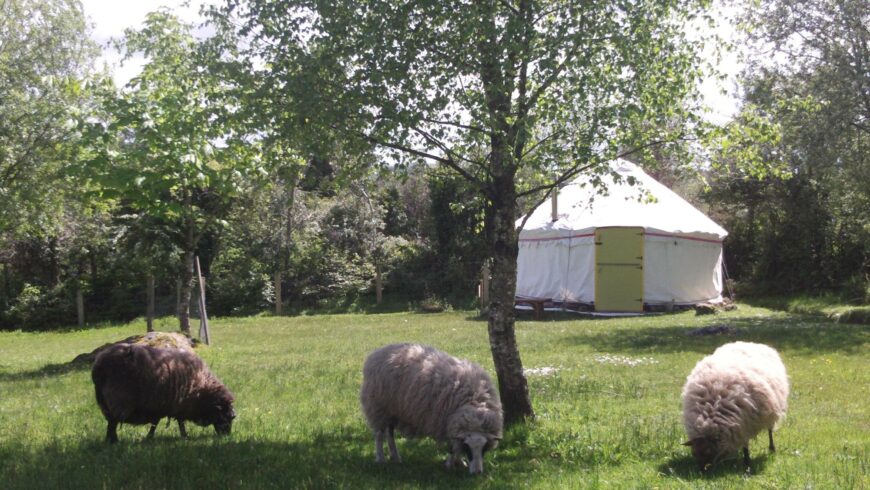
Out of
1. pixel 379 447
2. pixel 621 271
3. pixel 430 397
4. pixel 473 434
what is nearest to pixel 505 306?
pixel 430 397

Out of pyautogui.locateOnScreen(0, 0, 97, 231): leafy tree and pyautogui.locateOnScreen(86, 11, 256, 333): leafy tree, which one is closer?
pyautogui.locateOnScreen(86, 11, 256, 333): leafy tree

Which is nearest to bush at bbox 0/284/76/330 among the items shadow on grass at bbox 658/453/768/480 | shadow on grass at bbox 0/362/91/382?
shadow on grass at bbox 0/362/91/382

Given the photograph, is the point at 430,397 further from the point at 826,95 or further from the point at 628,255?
the point at 628,255

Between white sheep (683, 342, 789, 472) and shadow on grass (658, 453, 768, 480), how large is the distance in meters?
0.08

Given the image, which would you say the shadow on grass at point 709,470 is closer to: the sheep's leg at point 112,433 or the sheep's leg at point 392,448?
the sheep's leg at point 392,448

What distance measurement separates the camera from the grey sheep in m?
7.06

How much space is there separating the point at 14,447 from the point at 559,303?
2148 centimetres

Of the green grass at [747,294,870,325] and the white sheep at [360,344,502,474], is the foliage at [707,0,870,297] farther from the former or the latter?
the white sheep at [360,344,502,474]

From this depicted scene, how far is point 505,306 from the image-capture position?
7617 mm

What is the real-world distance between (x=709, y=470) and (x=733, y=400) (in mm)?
664

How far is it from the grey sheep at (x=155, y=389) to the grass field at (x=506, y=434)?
0.25 metres

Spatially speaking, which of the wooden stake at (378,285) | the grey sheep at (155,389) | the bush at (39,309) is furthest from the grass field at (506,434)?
the wooden stake at (378,285)

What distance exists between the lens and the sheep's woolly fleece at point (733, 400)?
19.9ft

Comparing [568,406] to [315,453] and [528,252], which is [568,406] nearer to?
[315,453]
